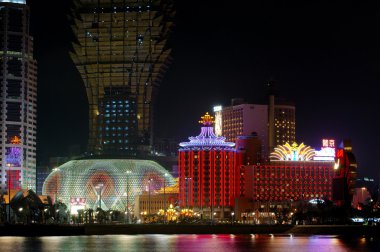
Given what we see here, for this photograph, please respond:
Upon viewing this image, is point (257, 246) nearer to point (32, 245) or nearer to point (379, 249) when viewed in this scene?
point (379, 249)

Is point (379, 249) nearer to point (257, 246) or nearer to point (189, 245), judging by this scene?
point (257, 246)

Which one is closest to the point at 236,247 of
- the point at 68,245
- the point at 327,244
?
the point at 327,244

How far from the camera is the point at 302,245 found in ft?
642

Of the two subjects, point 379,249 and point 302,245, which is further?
point 302,245

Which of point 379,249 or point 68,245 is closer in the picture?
point 379,249

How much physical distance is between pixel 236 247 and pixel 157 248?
13974 millimetres

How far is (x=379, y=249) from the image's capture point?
183 meters

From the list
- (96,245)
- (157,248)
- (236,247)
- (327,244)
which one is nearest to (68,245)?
(96,245)

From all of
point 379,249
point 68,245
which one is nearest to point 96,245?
point 68,245

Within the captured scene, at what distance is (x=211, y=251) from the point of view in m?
182

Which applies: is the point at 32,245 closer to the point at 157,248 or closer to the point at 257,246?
the point at 157,248

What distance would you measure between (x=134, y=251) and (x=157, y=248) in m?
9.91

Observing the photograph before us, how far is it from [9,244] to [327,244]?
2263 inches

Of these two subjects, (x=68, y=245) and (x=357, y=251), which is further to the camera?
(x=68, y=245)
